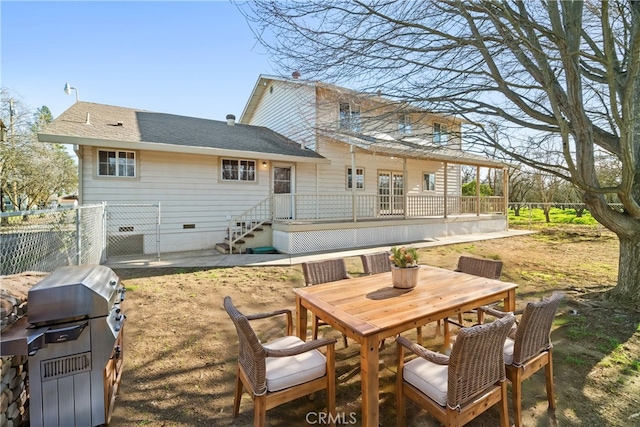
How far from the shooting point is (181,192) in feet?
31.0

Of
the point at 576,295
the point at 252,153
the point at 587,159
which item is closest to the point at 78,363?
the point at 587,159

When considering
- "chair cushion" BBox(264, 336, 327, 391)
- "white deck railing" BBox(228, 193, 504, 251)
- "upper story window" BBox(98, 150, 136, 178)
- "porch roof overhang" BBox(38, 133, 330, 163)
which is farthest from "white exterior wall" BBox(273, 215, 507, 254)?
"chair cushion" BBox(264, 336, 327, 391)

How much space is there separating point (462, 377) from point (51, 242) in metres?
6.01

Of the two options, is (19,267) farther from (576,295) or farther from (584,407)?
(576,295)

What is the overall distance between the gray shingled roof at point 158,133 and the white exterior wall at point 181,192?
1.89ft

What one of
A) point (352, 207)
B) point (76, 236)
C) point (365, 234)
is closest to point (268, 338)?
point (76, 236)

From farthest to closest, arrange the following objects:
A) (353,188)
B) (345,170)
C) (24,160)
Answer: (24,160), (345,170), (353,188)

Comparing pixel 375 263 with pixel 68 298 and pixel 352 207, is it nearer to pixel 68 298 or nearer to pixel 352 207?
pixel 68 298

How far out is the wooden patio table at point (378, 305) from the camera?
2076 millimetres

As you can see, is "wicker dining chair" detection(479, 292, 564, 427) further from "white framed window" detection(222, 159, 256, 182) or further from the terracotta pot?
"white framed window" detection(222, 159, 256, 182)

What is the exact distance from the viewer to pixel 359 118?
514 centimetres

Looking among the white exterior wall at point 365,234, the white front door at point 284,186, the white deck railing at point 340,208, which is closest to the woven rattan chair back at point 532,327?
the white exterior wall at point 365,234

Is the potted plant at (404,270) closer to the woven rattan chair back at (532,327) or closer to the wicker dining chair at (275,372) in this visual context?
the woven rattan chair back at (532,327)

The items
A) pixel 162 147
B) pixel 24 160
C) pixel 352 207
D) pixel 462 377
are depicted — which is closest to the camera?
pixel 462 377
